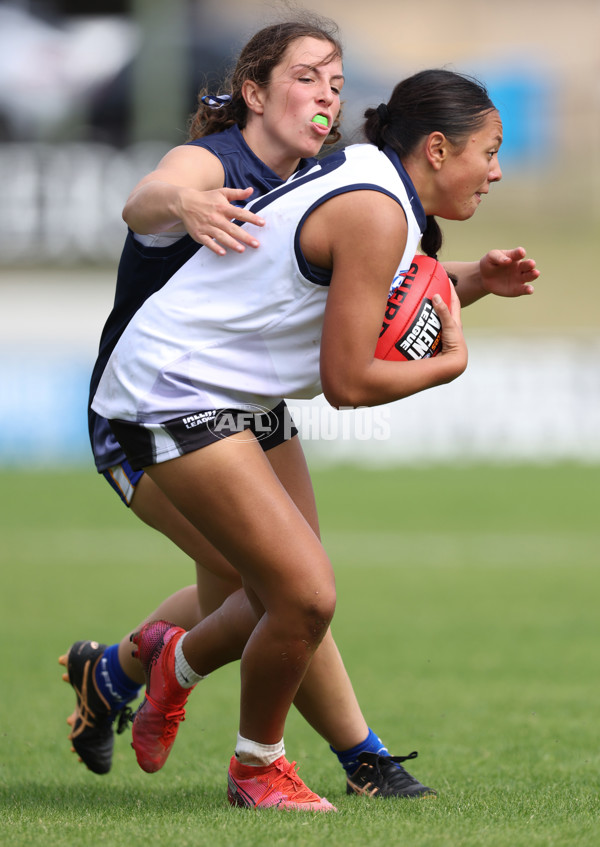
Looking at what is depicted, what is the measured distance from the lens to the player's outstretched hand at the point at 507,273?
148 inches

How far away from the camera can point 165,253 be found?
11.3ft

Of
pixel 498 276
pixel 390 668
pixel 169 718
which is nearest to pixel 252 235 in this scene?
pixel 498 276

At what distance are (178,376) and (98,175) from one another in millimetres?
21928

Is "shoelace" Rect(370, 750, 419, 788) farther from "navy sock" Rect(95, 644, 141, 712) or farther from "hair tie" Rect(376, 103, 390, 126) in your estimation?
"hair tie" Rect(376, 103, 390, 126)

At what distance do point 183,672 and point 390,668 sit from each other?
2821 millimetres

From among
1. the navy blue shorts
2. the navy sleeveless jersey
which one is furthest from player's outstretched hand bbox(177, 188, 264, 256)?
the navy blue shorts

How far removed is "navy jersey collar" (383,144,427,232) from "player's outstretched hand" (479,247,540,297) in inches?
20.4

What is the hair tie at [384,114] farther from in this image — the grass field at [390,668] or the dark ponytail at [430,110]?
the grass field at [390,668]

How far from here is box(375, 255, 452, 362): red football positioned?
332 centimetres

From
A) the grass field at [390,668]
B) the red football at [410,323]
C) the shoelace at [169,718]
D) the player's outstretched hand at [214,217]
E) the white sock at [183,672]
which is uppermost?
the player's outstretched hand at [214,217]

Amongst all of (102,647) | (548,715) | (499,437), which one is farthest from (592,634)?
(499,437)

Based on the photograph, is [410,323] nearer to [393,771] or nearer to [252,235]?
[252,235]

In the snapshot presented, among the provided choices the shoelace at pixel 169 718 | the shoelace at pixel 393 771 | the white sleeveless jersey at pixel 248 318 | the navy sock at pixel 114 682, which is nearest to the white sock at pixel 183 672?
the shoelace at pixel 169 718

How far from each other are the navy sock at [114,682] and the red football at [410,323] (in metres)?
1.56
